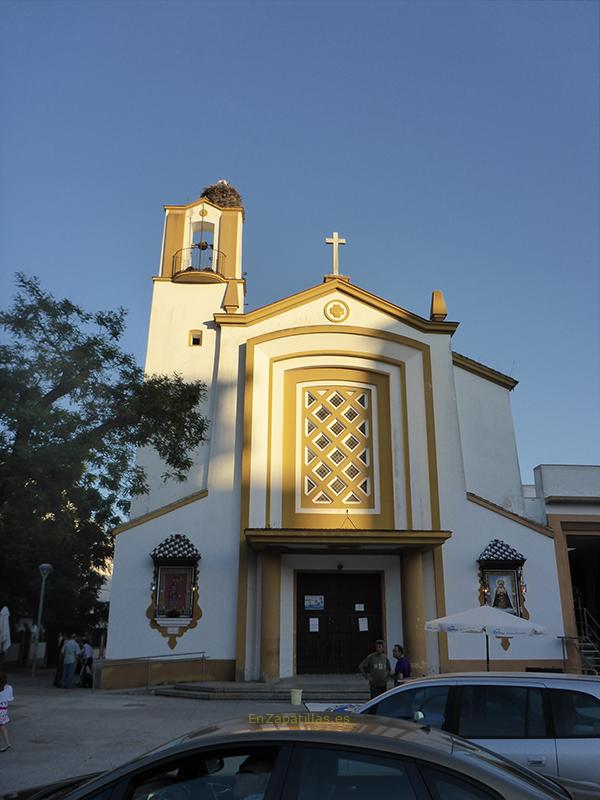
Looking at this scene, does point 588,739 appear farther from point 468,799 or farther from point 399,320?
point 399,320

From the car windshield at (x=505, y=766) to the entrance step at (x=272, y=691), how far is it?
1417cm

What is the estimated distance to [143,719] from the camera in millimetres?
13695

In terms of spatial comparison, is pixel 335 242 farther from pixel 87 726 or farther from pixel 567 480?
pixel 87 726

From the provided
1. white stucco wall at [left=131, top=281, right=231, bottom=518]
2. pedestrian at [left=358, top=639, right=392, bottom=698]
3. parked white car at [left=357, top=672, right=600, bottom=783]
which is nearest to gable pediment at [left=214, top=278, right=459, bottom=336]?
white stucco wall at [left=131, top=281, right=231, bottom=518]

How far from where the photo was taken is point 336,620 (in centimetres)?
2166

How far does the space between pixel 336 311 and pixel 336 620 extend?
1005cm

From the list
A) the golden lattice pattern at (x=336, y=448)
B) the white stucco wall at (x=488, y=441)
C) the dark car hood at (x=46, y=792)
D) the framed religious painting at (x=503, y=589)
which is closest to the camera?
the dark car hood at (x=46, y=792)

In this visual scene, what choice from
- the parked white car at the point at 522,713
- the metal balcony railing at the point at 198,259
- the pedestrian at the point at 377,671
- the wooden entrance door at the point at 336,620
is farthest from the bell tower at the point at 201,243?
the parked white car at the point at 522,713

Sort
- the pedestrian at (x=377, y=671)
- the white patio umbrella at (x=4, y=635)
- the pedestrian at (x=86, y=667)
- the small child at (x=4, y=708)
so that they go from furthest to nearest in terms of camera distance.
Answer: the pedestrian at (x=86, y=667)
the white patio umbrella at (x=4, y=635)
the pedestrian at (x=377, y=671)
the small child at (x=4, y=708)

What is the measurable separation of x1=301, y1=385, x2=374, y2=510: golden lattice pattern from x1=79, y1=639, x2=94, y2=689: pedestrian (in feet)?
27.2

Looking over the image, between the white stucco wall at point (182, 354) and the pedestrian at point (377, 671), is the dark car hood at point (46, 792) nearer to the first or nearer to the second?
the pedestrian at point (377, 671)

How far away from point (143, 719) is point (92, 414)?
595cm

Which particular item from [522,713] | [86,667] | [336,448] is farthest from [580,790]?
[86,667]

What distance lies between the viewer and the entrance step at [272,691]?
700 inches
